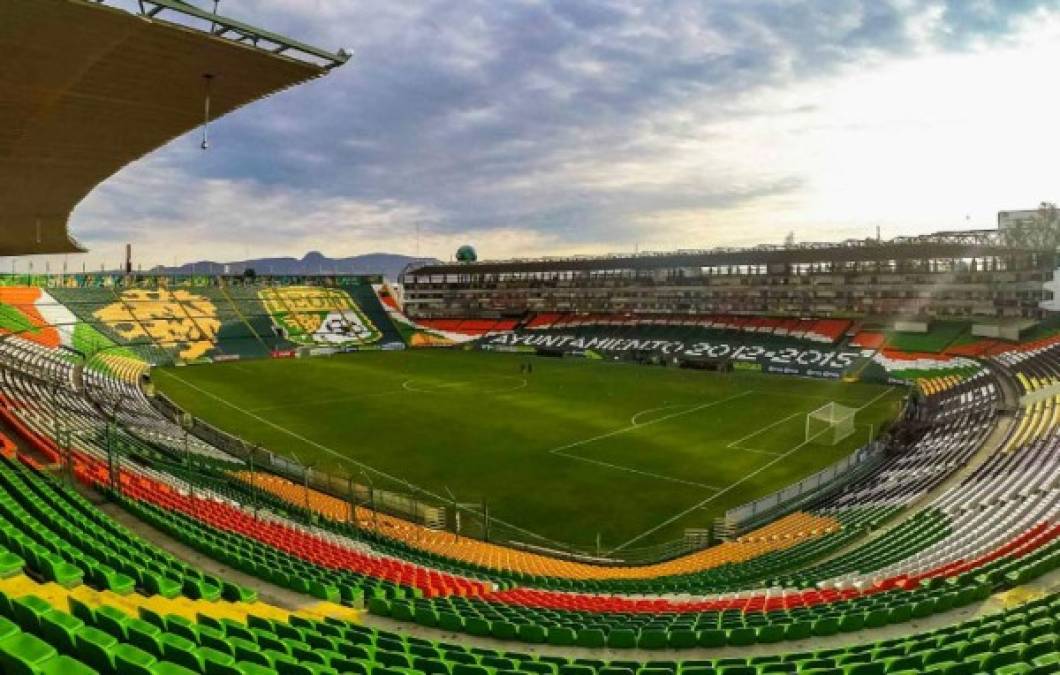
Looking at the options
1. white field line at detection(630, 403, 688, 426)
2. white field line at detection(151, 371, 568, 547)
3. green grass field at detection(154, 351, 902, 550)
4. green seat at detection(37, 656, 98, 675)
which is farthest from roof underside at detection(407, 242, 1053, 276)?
green seat at detection(37, 656, 98, 675)

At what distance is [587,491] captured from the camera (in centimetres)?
3234

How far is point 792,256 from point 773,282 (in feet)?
19.7

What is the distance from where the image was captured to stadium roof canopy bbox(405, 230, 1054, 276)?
6388 cm

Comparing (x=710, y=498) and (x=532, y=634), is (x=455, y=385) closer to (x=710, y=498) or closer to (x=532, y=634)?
(x=710, y=498)

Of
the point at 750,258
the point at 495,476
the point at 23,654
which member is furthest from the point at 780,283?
the point at 23,654

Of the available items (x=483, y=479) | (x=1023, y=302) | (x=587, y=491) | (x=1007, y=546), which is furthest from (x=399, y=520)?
(x=1023, y=302)

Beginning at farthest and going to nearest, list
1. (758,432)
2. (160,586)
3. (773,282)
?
(773,282) → (758,432) → (160,586)

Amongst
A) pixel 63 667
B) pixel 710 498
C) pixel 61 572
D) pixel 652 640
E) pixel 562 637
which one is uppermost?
Answer: pixel 63 667

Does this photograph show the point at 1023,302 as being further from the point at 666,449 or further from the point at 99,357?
the point at 99,357

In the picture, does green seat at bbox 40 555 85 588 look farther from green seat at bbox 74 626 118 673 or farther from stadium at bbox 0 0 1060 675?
green seat at bbox 74 626 118 673

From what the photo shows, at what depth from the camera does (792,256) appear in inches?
3137

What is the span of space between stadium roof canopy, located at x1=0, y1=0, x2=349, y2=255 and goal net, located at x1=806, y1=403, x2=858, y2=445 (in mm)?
37182

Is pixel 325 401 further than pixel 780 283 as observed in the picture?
No

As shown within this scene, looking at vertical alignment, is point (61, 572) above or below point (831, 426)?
above
